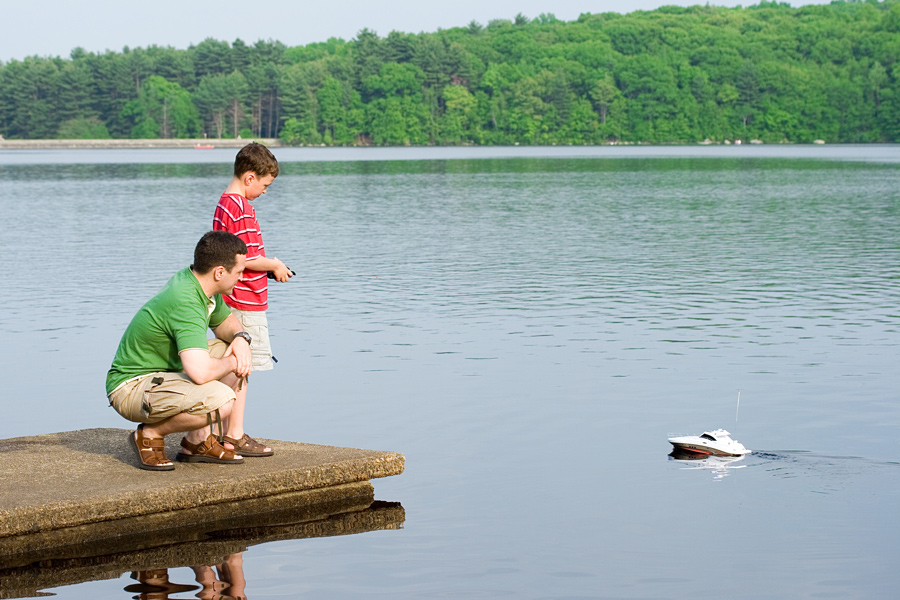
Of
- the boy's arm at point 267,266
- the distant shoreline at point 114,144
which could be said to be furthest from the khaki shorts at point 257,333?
the distant shoreline at point 114,144

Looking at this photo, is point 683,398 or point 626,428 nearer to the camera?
point 626,428

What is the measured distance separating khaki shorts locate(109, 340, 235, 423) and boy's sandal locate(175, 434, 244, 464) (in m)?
0.44

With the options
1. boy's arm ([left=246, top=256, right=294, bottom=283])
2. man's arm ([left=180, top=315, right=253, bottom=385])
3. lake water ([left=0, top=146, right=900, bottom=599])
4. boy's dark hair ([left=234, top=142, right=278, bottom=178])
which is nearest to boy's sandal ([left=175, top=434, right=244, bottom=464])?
man's arm ([left=180, top=315, right=253, bottom=385])

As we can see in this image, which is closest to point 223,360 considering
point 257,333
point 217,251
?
point 257,333

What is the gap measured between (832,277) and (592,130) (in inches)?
5949

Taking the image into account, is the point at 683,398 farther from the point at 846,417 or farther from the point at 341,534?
the point at 341,534

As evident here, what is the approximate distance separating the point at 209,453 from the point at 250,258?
4.10 ft

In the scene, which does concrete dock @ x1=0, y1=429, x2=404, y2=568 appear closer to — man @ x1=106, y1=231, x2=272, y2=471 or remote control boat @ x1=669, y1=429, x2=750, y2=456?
man @ x1=106, y1=231, x2=272, y2=471

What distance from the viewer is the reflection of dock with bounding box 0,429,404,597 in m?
6.46

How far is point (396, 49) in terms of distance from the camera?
584ft

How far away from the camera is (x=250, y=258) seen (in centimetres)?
730

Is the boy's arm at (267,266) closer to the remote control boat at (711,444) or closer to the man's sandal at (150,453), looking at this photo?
the man's sandal at (150,453)

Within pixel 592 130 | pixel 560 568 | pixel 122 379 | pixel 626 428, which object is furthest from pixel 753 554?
pixel 592 130

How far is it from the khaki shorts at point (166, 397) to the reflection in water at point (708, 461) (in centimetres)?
380
